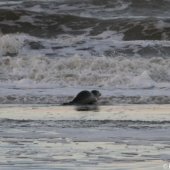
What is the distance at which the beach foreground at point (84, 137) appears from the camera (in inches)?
267

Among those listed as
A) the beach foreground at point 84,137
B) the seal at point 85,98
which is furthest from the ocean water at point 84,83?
the seal at point 85,98

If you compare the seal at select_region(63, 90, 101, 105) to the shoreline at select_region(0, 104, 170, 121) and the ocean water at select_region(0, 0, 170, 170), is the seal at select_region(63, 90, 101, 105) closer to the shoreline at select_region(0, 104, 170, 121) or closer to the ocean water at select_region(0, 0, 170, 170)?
the ocean water at select_region(0, 0, 170, 170)

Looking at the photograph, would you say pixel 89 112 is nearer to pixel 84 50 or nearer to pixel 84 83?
pixel 84 83

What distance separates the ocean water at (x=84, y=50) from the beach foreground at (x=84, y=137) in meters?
1.36

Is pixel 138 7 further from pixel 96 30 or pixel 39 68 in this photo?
pixel 39 68

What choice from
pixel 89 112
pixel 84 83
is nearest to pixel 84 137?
pixel 89 112

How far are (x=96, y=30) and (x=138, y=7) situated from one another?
429 centimetres

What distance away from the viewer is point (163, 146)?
7.61 metres

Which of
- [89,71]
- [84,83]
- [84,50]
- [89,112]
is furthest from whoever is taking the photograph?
[84,50]

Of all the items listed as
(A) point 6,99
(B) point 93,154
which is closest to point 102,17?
(A) point 6,99

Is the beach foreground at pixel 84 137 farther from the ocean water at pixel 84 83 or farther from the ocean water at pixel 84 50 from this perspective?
the ocean water at pixel 84 50

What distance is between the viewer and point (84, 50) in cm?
1858

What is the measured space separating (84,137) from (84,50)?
10.3 m

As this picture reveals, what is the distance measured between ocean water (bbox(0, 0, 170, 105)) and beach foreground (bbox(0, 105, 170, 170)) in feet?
4.47
